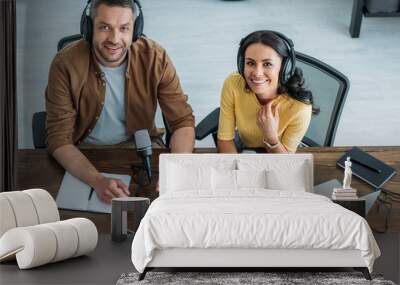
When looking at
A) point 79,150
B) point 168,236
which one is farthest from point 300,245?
point 79,150

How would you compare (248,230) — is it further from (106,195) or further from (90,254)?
(106,195)

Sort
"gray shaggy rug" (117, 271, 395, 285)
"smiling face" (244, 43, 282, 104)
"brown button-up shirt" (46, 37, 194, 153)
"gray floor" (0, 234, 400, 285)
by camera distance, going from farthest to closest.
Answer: "brown button-up shirt" (46, 37, 194, 153), "smiling face" (244, 43, 282, 104), "gray floor" (0, 234, 400, 285), "gray shaggy rug" (117, 271, 395, 285)

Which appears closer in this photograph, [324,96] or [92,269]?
[92,269]

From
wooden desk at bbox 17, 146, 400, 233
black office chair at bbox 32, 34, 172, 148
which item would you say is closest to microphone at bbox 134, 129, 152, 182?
wooden desk at bbox 17, 146, 400, 233

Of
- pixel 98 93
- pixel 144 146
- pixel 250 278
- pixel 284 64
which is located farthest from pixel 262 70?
pixel 250 278

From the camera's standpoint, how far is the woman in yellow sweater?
7.57 metres

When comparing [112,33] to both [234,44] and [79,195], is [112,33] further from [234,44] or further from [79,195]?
[79,195]

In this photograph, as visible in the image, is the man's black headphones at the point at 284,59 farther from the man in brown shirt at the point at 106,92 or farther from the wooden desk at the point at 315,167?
the wooden desk at the point at 315,167

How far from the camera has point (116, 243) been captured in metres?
6.99

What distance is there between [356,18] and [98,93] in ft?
8.26

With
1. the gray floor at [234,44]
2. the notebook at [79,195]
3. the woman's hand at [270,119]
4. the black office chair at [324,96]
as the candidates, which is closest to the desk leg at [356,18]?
the gray floor at [234,44]

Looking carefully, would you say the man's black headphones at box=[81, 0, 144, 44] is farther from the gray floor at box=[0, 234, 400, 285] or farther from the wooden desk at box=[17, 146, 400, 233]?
the gray floor at box=[0, 234, 400, 285]

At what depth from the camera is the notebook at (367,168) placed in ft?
25.2

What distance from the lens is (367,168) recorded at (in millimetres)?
7703
